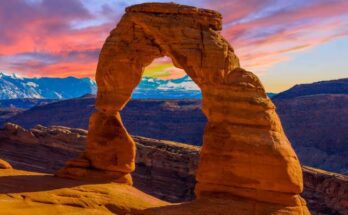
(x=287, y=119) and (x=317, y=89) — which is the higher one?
(x=317, y=89)

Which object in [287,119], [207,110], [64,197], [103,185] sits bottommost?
[64,197]

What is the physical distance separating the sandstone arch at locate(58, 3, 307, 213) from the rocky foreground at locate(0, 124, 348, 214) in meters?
1.23

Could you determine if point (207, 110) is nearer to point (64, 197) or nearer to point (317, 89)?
point (64, 197)

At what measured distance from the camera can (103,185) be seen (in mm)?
21000

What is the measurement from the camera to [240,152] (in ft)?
59.9

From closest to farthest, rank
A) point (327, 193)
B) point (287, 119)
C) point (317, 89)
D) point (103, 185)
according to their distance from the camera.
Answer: point (103, 185) < point (327, 193) < point (287, 119) < point (317, 89)

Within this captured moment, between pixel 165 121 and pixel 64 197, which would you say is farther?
pixel 165 121

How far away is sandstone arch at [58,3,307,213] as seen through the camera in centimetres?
1811

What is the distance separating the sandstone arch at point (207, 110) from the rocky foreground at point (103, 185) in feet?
4.03

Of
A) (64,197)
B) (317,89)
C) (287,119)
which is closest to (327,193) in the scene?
(64,197)

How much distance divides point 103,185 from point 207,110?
5594 millimetres

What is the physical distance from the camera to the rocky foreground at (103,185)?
18672 mm

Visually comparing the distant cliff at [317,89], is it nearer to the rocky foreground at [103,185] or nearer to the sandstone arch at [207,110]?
the rocky foreground at [103,185]

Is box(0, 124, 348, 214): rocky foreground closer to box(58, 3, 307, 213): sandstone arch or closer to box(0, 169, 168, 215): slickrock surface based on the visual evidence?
box(0, 169, 168, 215): slickrock surface
